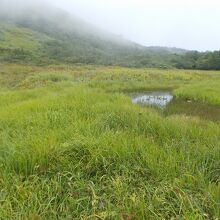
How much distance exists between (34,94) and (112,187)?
13146 mm

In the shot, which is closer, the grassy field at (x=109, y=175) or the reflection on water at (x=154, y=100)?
the grassy field at (x=109, y=175)

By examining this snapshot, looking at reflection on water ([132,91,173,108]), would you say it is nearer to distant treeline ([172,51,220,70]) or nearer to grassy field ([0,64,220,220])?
grassy field ([0,64,220,220])

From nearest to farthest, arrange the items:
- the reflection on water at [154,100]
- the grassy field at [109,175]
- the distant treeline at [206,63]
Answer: the grassy field at [109,175] < the reflection on water at [154,100] < the distant treeline at [206,63]

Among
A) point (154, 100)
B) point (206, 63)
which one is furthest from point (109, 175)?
point (206, 63)

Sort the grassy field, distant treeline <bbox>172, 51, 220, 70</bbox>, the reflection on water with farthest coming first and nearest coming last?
distant treeline <bbox>172, 51, 220, 70</bbox> → the reflection on water → the grassy field

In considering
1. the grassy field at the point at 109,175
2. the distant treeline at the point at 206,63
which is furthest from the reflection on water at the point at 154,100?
the distant treeline at the point at 206,63

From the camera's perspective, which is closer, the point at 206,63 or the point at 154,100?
the point at 154,100

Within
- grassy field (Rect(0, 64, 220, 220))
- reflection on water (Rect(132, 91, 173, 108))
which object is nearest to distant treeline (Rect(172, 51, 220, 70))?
reflection on water (Rect(132, 91, 173, 108))

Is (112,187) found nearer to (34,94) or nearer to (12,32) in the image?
(34,94)

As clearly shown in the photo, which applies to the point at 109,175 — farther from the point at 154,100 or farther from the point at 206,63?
the point at 206,63

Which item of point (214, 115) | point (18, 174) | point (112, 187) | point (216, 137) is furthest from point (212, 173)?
point (214, 115)

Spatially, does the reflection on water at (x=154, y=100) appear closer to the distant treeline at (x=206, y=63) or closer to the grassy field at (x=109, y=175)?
the grassy field at (x=109, y=175)

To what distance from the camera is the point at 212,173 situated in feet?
17.6

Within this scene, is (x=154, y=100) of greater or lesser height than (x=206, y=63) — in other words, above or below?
above
